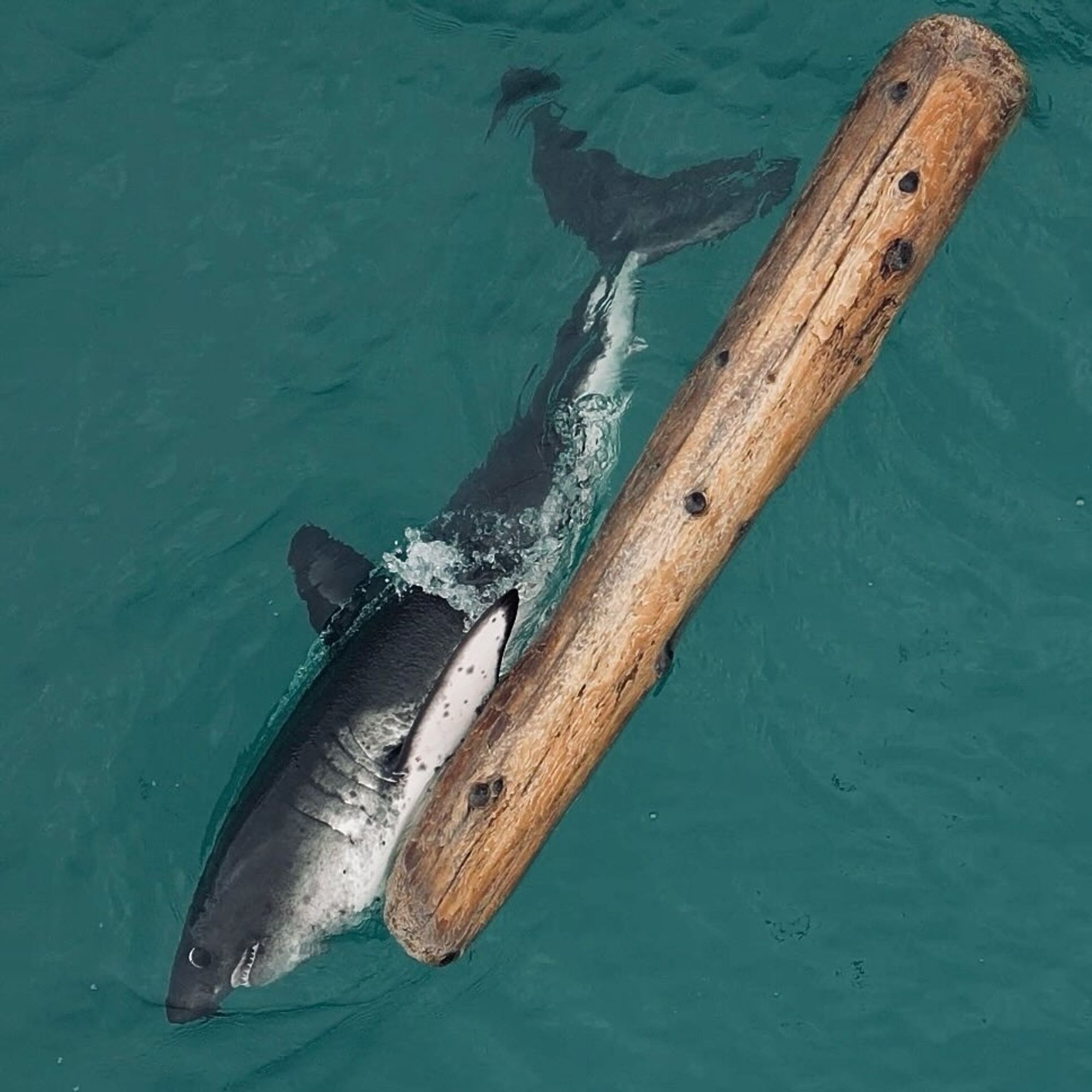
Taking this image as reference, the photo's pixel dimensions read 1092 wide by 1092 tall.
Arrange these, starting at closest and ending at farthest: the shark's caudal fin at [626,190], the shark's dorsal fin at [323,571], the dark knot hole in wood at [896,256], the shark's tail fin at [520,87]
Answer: the dark knot hole in wood at [896,256]
the shark's caudal fin at [626,190]
the shark's dorsal fin at [323,571]
the shark's tail fin at [520,87]

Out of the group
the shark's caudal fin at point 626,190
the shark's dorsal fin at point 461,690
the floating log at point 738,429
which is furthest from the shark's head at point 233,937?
the shark's caudal fin at point 626,190

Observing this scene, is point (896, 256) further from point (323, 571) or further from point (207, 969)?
point (207, 969)

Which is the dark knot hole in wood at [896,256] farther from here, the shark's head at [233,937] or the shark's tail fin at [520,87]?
the shark's head at [233,937]

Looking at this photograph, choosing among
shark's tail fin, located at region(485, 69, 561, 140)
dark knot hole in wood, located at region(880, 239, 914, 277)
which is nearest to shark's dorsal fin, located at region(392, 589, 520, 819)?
dark knot hole in wood, located at region(880, 239, 914, 277)

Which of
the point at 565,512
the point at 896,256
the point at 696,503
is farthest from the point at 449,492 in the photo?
the point at 896,256

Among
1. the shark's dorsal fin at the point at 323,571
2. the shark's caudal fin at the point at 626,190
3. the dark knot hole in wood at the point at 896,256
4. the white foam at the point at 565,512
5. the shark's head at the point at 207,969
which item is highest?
the dark knot hole in wood at the point at 896,256

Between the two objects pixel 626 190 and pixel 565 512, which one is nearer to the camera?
pixel 565 512

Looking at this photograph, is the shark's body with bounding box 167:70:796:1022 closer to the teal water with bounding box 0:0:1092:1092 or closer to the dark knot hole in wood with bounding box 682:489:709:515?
the teal water with bounding box 0:0:1092:1092

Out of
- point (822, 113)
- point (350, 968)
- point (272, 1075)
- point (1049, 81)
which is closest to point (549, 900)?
point (350, 968)
